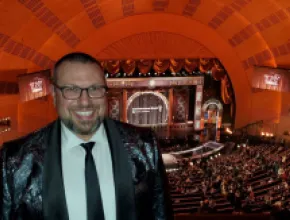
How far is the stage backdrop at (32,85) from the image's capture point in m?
12.0

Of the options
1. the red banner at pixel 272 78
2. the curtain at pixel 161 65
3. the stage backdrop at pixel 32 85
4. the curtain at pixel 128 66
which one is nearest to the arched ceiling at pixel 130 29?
the stage backdrop at pixel 32 85

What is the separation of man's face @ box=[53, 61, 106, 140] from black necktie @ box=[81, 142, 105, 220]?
0.56 ft

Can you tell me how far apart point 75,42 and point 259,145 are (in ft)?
27.9

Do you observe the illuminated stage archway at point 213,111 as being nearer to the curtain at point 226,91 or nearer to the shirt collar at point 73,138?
the curtain at point 226,91

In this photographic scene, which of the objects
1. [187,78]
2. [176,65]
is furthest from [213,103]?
[176,65]

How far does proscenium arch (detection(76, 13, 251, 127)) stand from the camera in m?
15.6

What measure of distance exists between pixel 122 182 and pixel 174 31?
48.3 feet

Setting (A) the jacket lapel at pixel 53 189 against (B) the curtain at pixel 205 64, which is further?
(B) the curtain at pixel 205 64

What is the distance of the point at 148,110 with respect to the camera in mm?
20719

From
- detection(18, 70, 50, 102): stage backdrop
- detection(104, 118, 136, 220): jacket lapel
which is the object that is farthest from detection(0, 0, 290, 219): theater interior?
detection(104, 118, 136, 220): jacket lapel

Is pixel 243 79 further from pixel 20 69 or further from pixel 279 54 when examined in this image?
pixel 20 69

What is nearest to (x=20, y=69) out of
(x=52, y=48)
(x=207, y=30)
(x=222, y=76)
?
(x=52, y=48)

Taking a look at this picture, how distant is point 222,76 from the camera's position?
1884 cm

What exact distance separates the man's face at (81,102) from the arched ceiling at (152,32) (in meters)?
9.80
